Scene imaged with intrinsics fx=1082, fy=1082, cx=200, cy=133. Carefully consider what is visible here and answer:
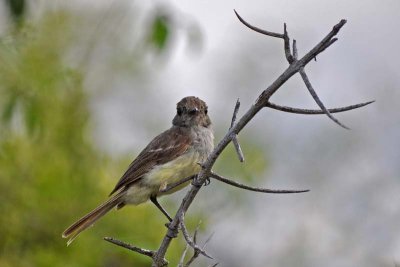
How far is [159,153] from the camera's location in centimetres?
595

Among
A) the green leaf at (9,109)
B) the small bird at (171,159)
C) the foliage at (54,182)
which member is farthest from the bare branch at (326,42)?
the foliage at (54,182)

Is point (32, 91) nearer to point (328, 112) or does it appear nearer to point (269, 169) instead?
point (269, 169)

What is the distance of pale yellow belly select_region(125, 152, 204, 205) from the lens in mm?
5691

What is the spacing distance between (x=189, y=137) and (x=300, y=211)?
12.0 feet


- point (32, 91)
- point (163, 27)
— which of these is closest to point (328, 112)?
point (163, 27)

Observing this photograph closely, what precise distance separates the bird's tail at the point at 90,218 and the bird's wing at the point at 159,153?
0.23 feet

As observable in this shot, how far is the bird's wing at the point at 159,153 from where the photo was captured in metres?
5.81

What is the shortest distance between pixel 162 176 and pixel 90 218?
0.56 meters

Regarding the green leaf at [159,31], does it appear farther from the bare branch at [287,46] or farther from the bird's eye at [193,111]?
the bare branch at [287,46]

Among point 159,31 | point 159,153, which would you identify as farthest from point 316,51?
point 159,153

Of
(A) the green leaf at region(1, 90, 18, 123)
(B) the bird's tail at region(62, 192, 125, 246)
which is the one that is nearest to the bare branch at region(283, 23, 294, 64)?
(B) the bird's tail at region(62, 192, 125, 246)

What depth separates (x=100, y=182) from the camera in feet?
25.2

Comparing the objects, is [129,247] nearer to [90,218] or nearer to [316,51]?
[316,51]

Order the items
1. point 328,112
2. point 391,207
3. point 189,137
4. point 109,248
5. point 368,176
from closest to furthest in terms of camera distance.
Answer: point 328,112
point 189,137
point 109,248
point 391,207
point 368,176
